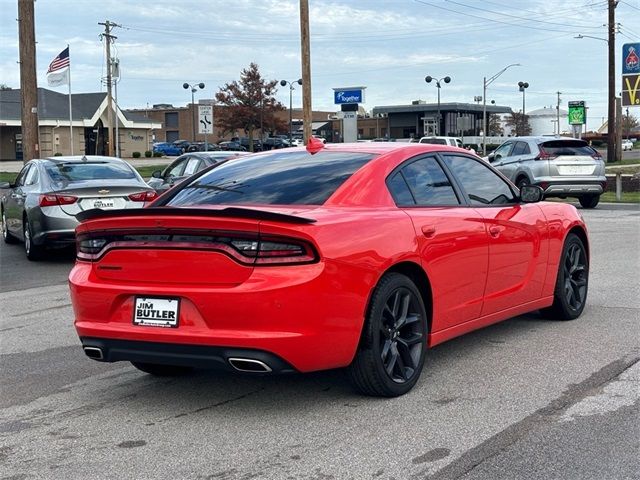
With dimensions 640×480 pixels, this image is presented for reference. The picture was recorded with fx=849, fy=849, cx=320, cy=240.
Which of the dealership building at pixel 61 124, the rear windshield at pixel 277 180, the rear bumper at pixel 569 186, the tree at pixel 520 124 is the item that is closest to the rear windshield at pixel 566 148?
the rear bumper at pixel 569 186

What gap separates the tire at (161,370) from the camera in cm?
579

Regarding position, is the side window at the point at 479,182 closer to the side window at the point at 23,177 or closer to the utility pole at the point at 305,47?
the side window at the point at 23,177

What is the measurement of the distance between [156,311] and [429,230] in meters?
1.83

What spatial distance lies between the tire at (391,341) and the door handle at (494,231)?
3.64 ft

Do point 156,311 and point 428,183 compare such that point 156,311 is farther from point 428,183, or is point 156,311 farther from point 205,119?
point 205,119

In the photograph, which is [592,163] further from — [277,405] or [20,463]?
[20,463]

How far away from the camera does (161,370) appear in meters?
5.84

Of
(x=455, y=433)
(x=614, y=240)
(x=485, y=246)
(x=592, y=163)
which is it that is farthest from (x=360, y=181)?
(x=592, y=163)

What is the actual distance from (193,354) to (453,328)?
77.6 inches

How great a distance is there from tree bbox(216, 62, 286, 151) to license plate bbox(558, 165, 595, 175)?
2322 inches

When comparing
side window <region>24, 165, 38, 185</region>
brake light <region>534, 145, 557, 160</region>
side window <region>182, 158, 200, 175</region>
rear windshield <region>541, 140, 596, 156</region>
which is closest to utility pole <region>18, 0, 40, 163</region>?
side window <region>182, 158, 200, 175</region>

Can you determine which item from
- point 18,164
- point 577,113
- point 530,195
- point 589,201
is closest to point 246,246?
point 530,195

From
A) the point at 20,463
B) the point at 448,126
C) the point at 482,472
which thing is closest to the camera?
the point at 482,472

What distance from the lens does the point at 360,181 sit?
5.42m
